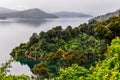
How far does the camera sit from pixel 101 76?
754 inches

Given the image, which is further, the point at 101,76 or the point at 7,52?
the point at 7,52

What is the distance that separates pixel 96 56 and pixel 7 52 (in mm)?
26660

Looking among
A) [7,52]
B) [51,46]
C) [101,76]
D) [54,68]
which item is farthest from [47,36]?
[101,76]

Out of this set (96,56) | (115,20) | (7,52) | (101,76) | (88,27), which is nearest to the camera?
(101,76)

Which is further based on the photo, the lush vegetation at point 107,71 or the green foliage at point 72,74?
the green foliage at point 72,74

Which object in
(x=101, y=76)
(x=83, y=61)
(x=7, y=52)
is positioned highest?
(x=101, y=76)

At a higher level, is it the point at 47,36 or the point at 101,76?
the point at 101,76

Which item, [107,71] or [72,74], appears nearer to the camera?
[107,71]

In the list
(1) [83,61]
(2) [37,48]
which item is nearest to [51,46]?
(2) [37,48]

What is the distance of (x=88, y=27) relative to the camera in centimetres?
7919

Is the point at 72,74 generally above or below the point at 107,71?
below

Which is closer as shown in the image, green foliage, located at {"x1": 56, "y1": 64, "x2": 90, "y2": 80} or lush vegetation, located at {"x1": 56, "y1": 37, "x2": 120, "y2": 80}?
lush vegetation, located at {"x1": 56, "y1": 37, "x2": 120, "y2": 80}

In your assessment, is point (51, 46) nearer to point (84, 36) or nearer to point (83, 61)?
point (84, 36)

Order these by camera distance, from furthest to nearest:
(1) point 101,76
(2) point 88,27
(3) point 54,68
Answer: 1. (2) point 88,27
2. (3) point 54,68
3. (1) point 101,76
